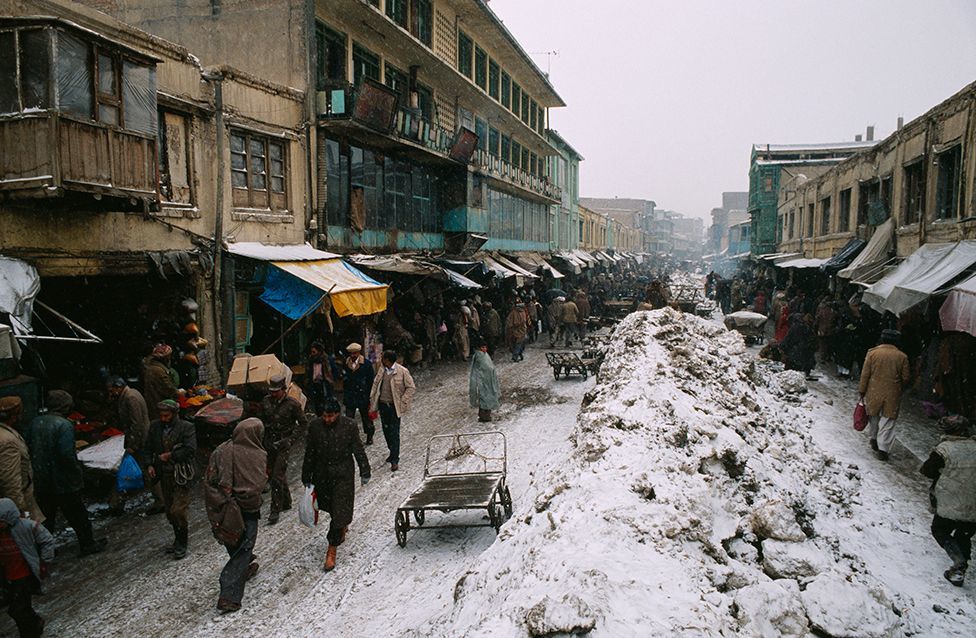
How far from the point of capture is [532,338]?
78.2 ft

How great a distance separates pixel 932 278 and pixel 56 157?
44.8 ft

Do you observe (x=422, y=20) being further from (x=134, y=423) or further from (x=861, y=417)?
(x=861, y=417)

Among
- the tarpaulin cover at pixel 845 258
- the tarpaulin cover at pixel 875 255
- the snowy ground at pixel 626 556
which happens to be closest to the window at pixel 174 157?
the snowy ground at pixel 626 556


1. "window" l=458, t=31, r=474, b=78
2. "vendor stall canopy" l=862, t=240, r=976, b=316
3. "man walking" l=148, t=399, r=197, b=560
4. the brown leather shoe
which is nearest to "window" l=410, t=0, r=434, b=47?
"window" l=458, t=31, r=474, b=78

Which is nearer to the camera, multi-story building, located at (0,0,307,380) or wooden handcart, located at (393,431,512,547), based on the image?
wooden handcart, located at (393,431,512,547)

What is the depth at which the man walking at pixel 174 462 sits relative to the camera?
20.8 ft

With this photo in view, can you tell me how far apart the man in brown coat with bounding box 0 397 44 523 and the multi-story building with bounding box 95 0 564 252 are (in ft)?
27.8

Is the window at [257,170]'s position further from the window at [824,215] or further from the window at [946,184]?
the window at [824,215]

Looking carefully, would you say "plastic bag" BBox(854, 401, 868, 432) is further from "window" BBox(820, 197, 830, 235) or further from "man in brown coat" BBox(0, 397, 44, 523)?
"window" BBox(820, 197, 830, 235)

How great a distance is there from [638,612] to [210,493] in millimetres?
3997

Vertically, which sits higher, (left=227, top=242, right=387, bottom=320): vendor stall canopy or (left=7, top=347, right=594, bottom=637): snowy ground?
(left=227, top=242, right=387, bottom=320): vendor stall canopy

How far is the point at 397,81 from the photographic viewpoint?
17797mm

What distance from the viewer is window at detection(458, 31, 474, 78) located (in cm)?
2224

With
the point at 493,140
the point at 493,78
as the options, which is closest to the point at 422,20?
the point at 493,78
